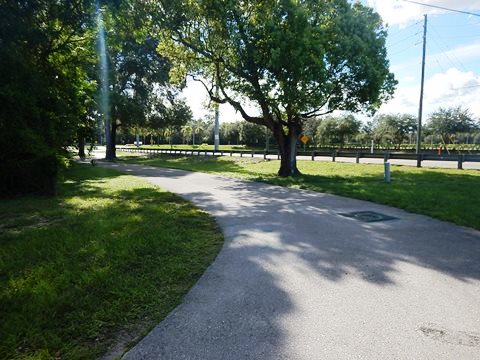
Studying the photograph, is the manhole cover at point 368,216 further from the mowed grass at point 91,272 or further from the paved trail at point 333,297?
the mowed grass at point 91,272

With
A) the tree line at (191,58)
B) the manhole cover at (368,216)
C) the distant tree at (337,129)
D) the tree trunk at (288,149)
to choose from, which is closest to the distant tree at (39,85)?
the tree line at (191,58)

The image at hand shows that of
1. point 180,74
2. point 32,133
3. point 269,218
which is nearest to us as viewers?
point 269,218

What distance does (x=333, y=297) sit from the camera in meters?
3.50

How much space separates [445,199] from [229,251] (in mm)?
6804

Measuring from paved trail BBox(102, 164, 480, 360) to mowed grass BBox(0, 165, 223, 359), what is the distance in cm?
34

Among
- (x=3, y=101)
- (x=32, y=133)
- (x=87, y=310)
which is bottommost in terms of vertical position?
(x=87, y=310)

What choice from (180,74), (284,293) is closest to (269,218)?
→ (284,293)

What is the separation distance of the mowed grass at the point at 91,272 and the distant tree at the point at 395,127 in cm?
5986

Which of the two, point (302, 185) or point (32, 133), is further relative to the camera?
point (302, 185)

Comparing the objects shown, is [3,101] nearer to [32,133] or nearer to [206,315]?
[32,133]

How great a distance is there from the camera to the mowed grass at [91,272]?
9.31 ft

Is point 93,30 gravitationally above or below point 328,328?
above

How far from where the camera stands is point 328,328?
291cm

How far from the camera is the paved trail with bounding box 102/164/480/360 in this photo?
2.64 metres
